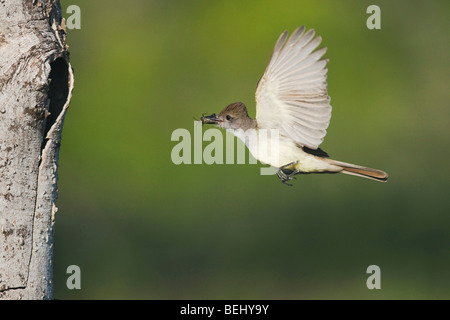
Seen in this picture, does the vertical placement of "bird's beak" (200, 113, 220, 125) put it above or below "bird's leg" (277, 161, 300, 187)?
above

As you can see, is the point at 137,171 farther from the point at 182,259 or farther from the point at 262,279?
the point at 262,279

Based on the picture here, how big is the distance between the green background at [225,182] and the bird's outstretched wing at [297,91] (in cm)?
333

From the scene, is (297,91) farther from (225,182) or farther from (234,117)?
(225,182)

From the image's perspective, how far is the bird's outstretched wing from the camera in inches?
138

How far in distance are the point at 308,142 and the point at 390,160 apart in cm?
432

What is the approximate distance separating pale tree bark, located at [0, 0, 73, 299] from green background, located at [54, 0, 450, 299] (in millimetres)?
3584

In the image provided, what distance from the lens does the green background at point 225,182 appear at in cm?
698

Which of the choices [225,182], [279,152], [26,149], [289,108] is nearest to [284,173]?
[279,152]

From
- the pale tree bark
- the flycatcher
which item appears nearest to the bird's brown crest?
the flycatcher

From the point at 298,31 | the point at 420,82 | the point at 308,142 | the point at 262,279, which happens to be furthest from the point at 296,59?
the point at 420,82

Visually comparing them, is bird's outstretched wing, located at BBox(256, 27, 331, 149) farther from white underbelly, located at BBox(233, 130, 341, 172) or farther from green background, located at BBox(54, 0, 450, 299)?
green background, located at BBox(54, 0, 450, 299)

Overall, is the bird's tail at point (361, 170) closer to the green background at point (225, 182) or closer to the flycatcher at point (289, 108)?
the flycatcher at point (289, 108)

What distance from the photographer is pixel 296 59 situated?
3.53 meters

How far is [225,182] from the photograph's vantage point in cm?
722
